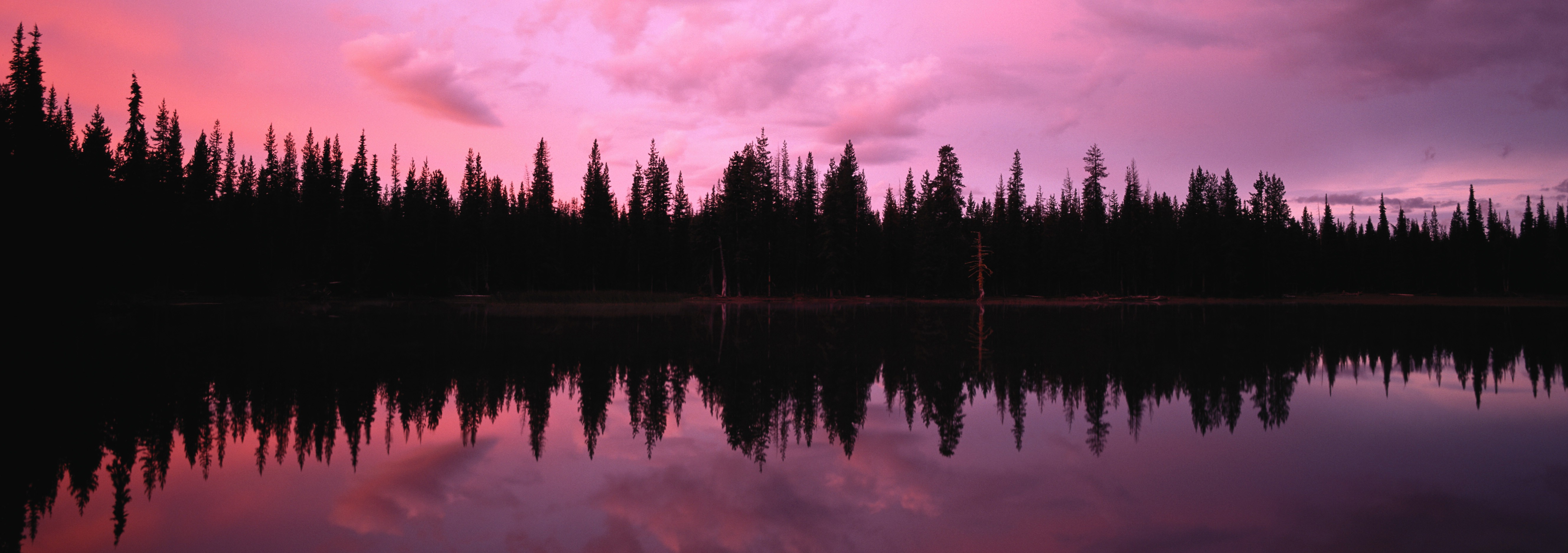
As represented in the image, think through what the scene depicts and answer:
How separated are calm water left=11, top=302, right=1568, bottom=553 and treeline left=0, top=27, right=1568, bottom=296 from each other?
57.3 metres

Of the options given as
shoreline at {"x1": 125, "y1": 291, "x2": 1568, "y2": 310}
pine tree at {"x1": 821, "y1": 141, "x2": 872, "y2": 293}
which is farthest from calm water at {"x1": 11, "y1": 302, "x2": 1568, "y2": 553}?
pine tree at {"x1": 821, "y1": 141, "x2": 872, "y2": 293}

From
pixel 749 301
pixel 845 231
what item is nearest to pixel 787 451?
pixel 749 301

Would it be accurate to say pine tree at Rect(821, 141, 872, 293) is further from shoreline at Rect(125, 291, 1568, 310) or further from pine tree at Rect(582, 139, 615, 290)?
pine tree at Rect(582, 139, 615, 290)

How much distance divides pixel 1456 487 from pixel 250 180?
112 meters

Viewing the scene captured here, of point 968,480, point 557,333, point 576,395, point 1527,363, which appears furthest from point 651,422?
point 1527,363

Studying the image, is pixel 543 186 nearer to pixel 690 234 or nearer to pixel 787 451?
pixel 690 234

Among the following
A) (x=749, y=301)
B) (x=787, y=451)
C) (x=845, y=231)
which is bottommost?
(x=787, y=451)

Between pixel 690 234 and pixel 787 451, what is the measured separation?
7740 cm

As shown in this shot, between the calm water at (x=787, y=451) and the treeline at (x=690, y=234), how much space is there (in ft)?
188

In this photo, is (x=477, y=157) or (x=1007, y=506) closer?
(x=1007, y=506)

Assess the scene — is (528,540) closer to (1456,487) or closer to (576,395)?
(576,395)

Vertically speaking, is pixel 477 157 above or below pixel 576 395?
above

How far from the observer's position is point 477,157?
10250 cm

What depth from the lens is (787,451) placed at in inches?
419
